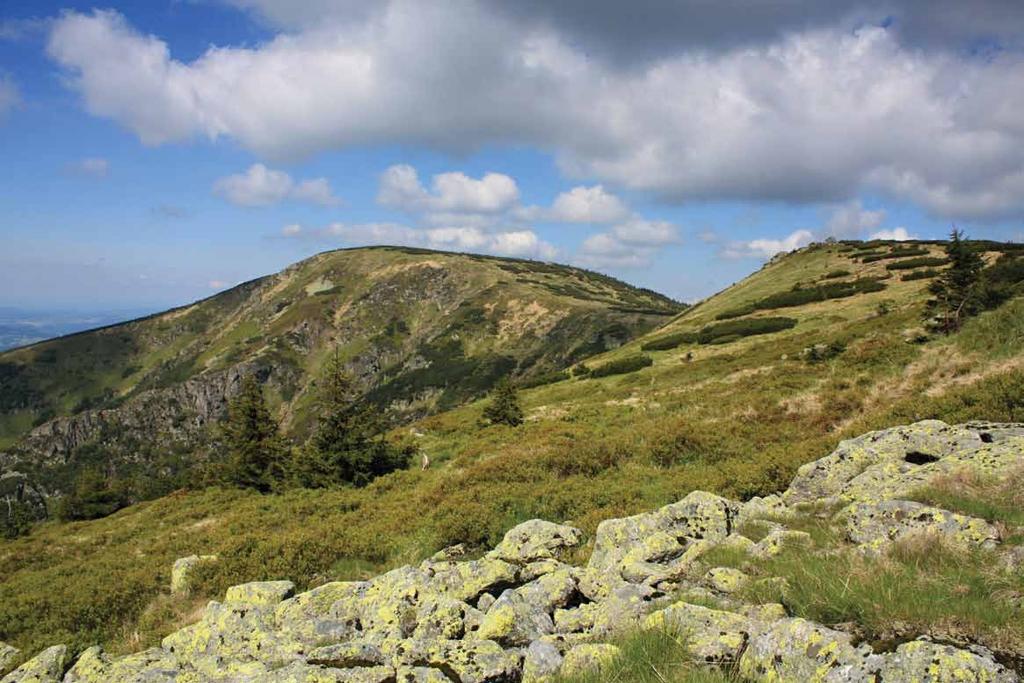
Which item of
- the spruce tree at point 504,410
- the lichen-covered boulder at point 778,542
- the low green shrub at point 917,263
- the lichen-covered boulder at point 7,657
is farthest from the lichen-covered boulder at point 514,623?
the low green shrub at point 917,263

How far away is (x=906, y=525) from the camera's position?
279 inches

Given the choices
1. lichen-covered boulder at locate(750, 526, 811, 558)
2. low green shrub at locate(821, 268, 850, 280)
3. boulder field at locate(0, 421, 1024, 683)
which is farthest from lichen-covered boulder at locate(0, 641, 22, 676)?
low green shrub at locate(821, 268, 850, 280)

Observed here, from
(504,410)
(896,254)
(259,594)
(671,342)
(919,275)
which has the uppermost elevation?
(896,254)

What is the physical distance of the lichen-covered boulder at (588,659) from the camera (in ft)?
17.4

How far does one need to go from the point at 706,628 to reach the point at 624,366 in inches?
1695

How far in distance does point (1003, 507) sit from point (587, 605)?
578cm

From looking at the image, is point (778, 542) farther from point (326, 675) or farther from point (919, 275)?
point (919, 275)

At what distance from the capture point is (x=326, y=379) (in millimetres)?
26484

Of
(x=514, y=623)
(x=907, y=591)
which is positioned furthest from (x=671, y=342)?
(x=907, y=591)

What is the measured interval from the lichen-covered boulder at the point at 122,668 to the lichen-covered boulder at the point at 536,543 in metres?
5.45

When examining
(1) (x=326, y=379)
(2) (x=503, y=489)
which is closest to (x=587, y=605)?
(2) (x=503, y=489)

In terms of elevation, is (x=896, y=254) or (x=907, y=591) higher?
(x=896, y=254)

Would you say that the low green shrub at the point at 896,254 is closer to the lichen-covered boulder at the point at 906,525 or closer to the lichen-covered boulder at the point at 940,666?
the lichen-covered boulder at the point at 906,525

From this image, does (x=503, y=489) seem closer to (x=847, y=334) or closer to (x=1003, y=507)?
(x=1003, y=507)
